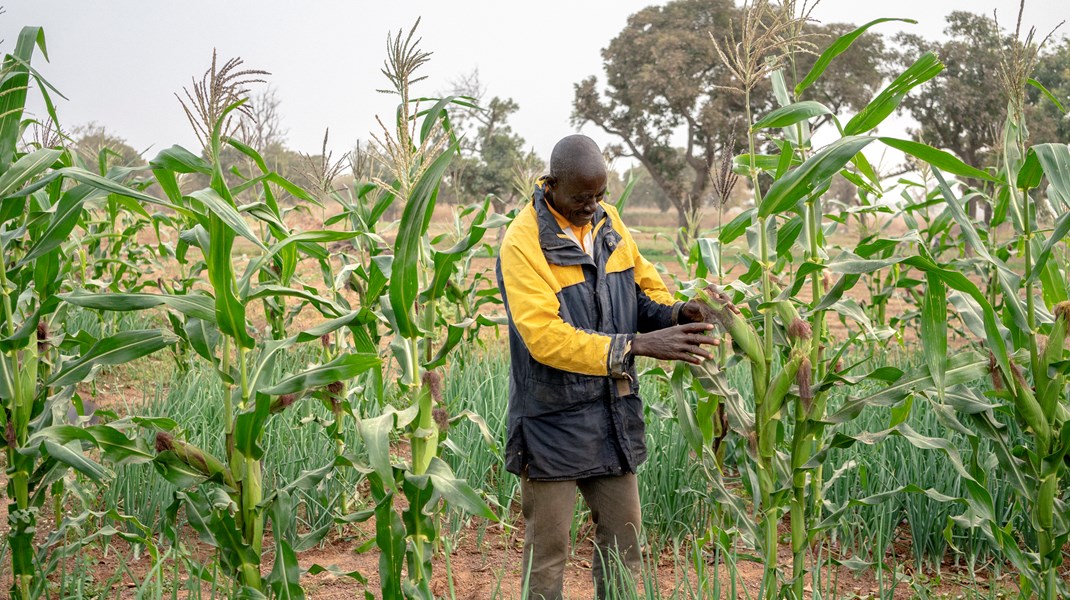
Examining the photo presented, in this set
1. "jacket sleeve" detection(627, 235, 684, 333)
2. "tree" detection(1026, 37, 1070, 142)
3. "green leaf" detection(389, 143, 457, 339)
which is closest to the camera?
"green leaf" detection(389, 143, 457, 339)

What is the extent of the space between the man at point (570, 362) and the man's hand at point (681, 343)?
108 mm

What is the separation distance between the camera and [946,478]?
3.73 metres

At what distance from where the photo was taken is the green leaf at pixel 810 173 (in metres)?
2.24

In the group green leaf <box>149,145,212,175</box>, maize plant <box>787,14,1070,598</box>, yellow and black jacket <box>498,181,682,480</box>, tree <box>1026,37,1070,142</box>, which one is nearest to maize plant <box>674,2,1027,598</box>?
maize plant <box>787,14,1070,598</box>

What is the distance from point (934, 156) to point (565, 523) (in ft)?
5.28

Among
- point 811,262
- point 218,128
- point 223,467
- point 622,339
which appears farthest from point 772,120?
point 223,467

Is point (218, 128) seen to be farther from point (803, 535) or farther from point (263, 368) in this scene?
point (803, 535)

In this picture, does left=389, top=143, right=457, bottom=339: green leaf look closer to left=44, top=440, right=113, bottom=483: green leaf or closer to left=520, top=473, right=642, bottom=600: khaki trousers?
left=520, top=473, right=642, bottom=600: khaki trousers

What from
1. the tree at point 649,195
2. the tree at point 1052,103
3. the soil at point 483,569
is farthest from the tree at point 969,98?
the tree at point 649,195

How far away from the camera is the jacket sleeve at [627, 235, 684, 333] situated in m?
2.99

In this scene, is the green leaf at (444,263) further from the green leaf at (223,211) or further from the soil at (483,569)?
the soil at (483,569)

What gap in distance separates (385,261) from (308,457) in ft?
5.62

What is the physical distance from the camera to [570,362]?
2637 millimetres

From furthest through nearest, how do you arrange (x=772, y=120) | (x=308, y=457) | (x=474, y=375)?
(x=474, y=375)
(x=308, y=457)
(x=772, y=120)
